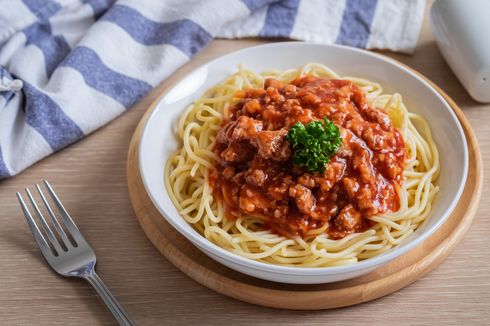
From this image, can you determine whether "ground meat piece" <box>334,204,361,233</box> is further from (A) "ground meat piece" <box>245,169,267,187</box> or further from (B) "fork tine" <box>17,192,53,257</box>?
(B) "fork tine" <box>17,192,53,257</box>

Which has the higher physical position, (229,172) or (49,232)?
(229,172)

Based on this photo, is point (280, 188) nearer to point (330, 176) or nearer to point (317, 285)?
point (330, 176)

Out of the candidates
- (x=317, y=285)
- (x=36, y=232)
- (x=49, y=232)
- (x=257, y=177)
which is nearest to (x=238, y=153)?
(x=257, y=177)

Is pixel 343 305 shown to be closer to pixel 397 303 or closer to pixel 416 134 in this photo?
pixel 397 303

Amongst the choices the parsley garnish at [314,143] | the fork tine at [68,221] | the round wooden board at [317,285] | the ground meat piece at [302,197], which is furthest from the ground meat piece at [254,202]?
the fork tine at [68,221]

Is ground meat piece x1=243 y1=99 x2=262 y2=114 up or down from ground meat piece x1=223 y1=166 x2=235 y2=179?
up

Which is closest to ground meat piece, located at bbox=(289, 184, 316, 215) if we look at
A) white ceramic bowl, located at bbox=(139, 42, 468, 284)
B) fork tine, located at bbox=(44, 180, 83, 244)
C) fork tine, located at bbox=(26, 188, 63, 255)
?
white ceramic bowl, located at bbox=(139, 42, 468, 284)
